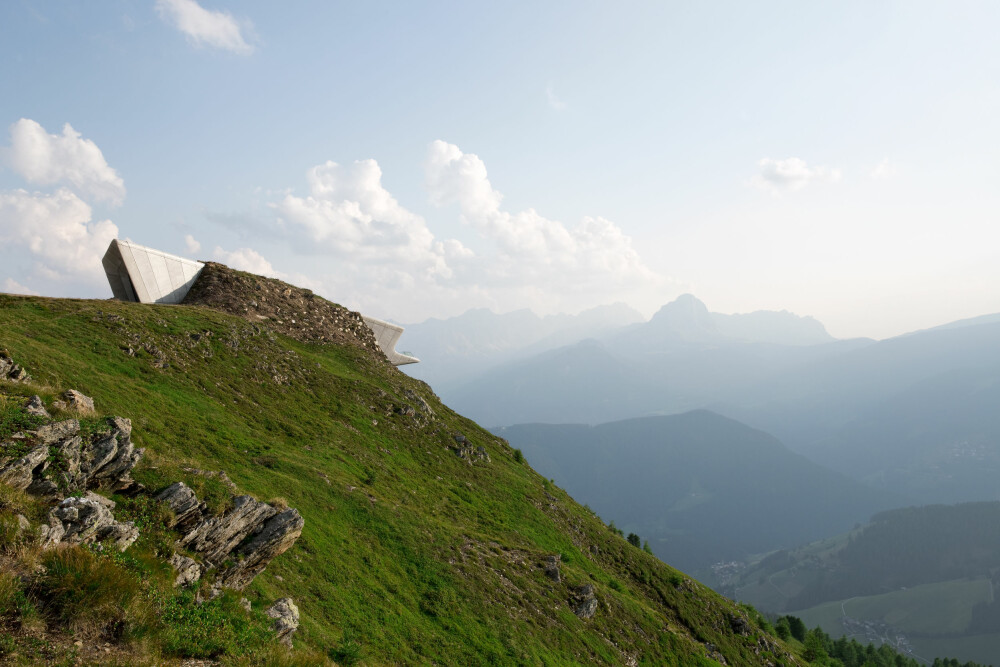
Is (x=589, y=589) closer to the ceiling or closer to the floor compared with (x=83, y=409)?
closer to the floor

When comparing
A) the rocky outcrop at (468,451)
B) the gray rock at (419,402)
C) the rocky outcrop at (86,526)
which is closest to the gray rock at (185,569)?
the rocky outcrop at (86,526)

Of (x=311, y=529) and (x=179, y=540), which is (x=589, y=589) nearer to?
(x=311, y=529)

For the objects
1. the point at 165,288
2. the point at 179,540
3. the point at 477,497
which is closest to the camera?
the point at 179,540

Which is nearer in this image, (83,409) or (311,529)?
(83,409)

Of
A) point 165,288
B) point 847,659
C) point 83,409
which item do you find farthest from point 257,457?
point 847,659

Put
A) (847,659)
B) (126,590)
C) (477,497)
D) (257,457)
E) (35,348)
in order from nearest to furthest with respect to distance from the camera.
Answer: (126,590) < (35,348) < (257,457) < (477,497) < (847,659)

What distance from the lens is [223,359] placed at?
39.7 meters

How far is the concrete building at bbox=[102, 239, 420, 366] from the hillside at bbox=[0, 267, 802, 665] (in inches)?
323

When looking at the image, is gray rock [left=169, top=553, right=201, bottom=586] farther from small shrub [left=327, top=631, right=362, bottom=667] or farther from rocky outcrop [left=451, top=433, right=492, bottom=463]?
rocky outcrop [left=451, top=433, right=492, bottom=463]

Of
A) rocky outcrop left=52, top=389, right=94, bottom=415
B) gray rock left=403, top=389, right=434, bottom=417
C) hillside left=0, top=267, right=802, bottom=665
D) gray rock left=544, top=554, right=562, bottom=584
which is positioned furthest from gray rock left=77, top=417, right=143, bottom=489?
gray rock left=403, top=389, right=434, bottom=417

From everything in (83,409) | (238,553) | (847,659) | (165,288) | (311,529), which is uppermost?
(165,288)

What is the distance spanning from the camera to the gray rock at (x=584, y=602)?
3412cm

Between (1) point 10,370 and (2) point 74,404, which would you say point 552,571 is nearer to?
(2) point 74,404

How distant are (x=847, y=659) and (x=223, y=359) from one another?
14980 centimetres
